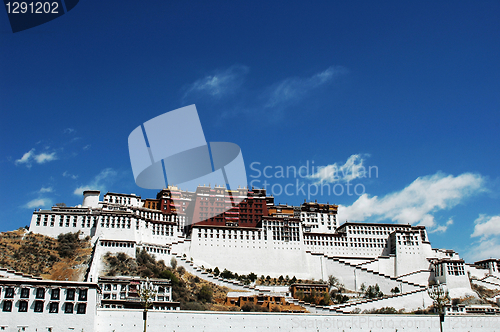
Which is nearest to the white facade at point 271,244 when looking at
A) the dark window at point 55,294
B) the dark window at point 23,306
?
the dark window at point 55,294

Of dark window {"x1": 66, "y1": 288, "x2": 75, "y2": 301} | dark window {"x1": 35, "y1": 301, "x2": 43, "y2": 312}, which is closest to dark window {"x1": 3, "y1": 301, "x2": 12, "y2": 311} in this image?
dark window {"x1": 35, "y1": 301, "x2": 43, "y2": 312}

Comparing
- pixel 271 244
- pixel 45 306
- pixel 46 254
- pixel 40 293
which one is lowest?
pixel 45 306

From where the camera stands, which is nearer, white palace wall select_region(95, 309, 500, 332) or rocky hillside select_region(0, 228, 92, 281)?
white palace wall select_region(95, 309, 500, 332)

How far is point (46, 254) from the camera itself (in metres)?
76.7

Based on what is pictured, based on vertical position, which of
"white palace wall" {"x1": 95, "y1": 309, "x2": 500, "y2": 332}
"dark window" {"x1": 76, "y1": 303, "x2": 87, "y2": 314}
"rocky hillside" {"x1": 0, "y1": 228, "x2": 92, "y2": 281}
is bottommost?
"white palace wall" {"x1": 95, "y1": 309, "x2": 500, "y2": 332}

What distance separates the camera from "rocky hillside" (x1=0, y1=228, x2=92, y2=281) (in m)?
70.0

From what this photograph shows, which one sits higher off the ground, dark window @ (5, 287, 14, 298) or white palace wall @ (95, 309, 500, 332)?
dark window @ (5, 287, 14, 298)

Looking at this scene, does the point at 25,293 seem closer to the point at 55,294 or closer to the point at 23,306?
the point at 23,306

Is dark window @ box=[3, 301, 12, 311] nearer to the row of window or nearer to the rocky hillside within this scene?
the row of window

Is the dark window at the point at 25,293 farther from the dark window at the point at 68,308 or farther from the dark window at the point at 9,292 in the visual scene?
the dark window at the point at 68,308

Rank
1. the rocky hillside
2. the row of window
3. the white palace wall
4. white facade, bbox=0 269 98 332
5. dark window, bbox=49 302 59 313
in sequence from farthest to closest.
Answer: the rocky hillside
the white palace wall
dark window, bbox=49 302 59 313
the row of window
white facade, bbox=0 269 98 332

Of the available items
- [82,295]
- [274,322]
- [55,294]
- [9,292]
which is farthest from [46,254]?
[274,322]

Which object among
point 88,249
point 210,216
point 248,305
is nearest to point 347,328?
point 248,305

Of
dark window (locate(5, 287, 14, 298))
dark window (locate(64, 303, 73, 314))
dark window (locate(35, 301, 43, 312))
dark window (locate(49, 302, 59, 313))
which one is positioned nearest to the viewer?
dark window (locate(5, 287, 14, 298))
